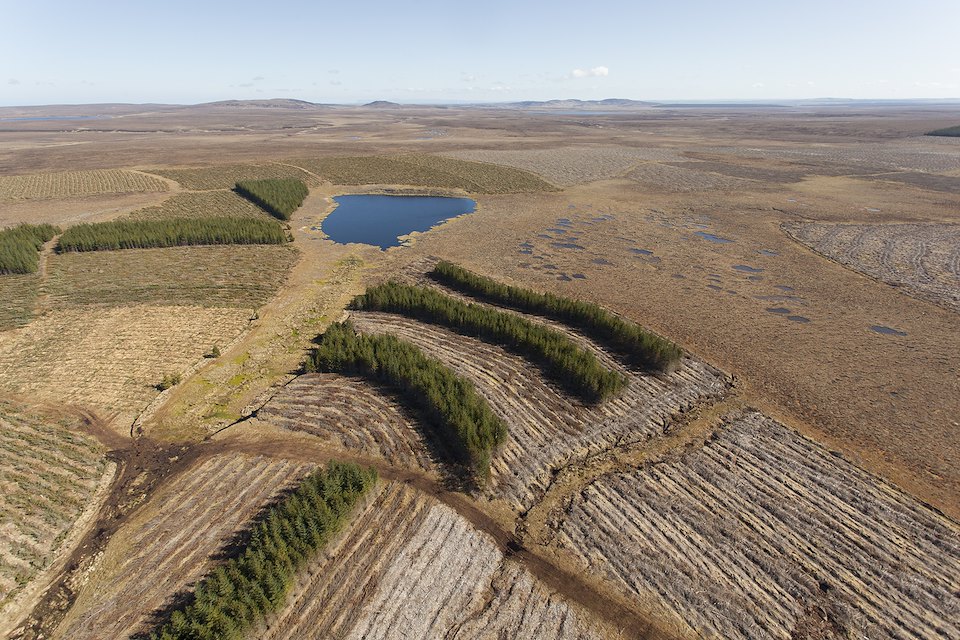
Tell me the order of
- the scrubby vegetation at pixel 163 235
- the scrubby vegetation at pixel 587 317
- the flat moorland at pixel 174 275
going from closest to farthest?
the scrubby vegetation at pixel 587 317, the flat moorland at pixel 174 275, the scrubby vegetation at pixel 163 235

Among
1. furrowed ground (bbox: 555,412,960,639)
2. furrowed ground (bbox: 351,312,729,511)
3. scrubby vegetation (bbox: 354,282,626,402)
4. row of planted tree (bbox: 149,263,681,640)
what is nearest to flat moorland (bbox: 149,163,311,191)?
row of planted tree (bbox: 149,263,681,640)

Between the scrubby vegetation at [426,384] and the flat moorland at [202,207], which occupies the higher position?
the flat moorland at [202,207]

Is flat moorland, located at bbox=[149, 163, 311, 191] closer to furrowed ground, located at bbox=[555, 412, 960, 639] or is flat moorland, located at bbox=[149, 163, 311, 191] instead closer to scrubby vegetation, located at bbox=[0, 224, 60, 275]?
scrubby vegetation, located at bbox=[0, 224, 60, 275]

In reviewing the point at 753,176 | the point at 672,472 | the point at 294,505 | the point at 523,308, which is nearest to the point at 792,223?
the point at 753,176

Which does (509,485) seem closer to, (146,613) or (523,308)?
(146,613)

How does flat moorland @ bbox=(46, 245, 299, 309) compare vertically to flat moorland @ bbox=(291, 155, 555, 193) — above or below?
below

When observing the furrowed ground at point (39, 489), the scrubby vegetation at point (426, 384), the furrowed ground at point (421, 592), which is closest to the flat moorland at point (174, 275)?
the scrubby vegetation at point (426, 384)

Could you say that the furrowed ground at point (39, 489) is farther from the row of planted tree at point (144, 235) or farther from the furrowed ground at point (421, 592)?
the row of planted tree at point (144, 235)
